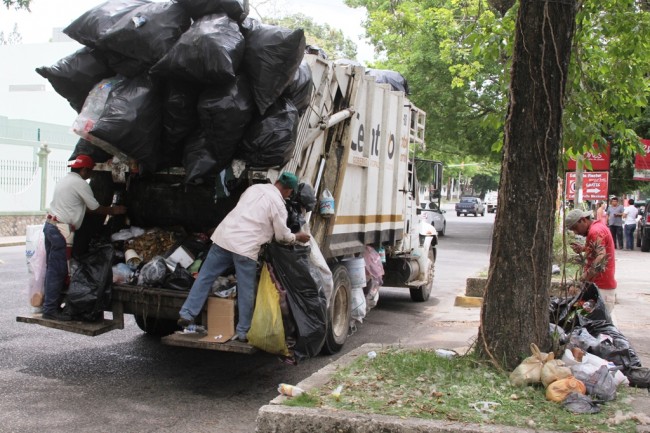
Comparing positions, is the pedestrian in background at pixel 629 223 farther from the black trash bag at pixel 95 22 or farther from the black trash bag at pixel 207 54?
the black trash bag at pixel 95 22

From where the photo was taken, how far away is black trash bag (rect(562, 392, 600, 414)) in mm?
4109

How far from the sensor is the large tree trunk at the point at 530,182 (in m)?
4.70

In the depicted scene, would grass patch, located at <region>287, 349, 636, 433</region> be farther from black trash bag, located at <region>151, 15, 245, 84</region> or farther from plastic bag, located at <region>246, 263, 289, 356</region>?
black trash bag, located at <region>151, 15, 245, 84</region>

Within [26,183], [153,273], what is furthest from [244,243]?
[26,183]

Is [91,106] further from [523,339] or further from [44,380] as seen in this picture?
[523,339]

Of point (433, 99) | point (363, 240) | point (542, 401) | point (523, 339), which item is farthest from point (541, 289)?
point (433, 99)

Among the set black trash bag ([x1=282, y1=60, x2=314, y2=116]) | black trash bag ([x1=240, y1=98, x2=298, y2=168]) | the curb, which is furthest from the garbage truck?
the curb

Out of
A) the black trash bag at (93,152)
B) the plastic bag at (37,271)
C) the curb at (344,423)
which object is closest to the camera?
the curb at (344,423)

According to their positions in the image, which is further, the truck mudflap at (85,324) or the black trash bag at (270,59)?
the truck mudflap at (85,324)

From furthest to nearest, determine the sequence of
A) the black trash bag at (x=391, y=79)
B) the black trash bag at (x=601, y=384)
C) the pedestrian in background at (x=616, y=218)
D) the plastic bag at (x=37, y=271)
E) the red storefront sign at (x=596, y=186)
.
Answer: the pedestrian in background at (x=616, y=218), the red storefront sign at (x=596, y=186), the black trash bag at (x=391, y=79), the plastic bag at (x=37, y=271), the black trash bag at (x=601, y=384)

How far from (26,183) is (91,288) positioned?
15.9 meters

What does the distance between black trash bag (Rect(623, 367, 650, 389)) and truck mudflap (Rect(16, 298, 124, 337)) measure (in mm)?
3974

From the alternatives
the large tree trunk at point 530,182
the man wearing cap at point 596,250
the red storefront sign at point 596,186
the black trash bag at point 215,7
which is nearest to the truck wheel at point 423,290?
the man wearing cap at point 596,250

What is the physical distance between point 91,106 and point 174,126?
663mm
